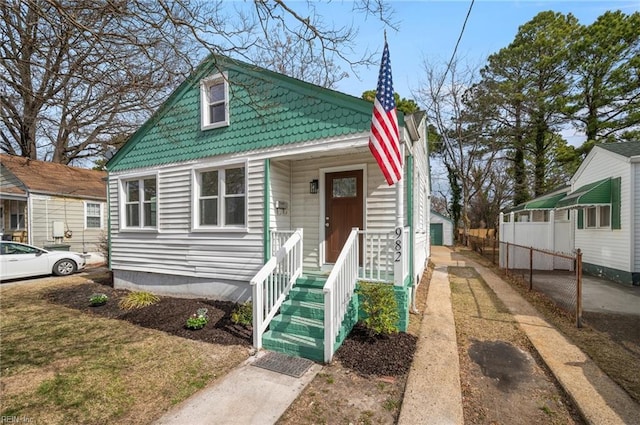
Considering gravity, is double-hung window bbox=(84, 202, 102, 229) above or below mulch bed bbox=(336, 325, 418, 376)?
above

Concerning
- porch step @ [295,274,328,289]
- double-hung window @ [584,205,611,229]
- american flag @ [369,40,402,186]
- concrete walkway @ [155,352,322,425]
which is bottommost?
concrete walkway @ [155,352,322,425]

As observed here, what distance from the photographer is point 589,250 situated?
10.2 meters

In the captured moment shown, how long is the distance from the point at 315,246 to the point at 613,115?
2282 cm

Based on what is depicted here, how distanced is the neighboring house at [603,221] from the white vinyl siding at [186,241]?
9606 mm

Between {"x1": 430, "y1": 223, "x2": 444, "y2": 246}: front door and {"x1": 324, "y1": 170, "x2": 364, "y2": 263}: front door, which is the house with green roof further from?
{"x1": 430, "y1": 223, "x2": 444, "y2": 246}: front door

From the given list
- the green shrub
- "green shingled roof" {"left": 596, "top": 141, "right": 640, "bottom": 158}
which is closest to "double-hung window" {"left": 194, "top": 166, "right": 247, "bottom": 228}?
the green shrub

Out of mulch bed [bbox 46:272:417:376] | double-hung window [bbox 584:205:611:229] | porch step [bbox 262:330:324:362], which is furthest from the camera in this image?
double-hung window [bbox 584:205:611:229]

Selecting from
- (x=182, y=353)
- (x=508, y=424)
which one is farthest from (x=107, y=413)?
(x=508, y=424)

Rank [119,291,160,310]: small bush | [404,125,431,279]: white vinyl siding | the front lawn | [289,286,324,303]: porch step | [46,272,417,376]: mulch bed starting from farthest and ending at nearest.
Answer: [119,291,160,310]: small bush < [404,125,431,279]: white vinyl siding < [289,286,324,303]: porch step < [46,272,417,376]: mulch bed < the front lawn

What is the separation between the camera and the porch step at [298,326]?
4449 millimetres

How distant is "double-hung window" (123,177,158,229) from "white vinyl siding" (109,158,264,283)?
309 mm

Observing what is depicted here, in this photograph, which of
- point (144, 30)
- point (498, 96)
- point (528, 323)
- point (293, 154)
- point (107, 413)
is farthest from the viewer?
point (498, 96)

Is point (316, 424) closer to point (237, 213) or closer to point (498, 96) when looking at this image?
point (237, 213)

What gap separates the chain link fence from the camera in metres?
6.87
